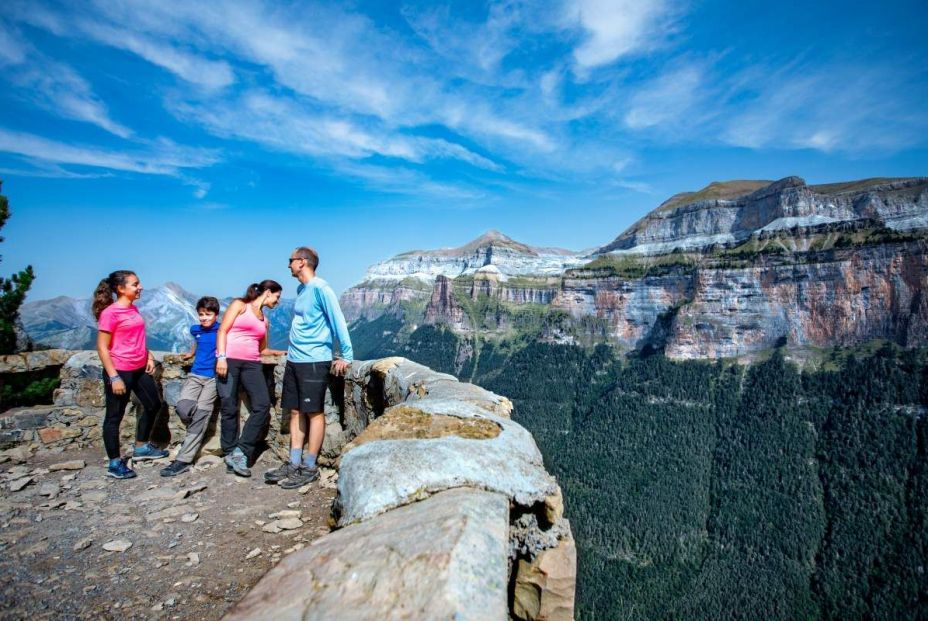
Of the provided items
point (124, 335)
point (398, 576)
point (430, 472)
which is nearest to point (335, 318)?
point (124, 335)

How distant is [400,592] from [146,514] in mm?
5022

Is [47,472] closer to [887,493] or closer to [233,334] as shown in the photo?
[233,334]

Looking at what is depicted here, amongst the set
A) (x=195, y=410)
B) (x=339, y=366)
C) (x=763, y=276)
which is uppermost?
(x=763, y=276)

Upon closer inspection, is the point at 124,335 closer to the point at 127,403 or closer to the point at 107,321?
the point at 107,321

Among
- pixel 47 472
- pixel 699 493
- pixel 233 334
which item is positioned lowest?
pixel 699 493

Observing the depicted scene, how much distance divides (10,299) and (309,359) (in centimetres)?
1426

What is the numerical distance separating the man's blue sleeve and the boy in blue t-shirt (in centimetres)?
235

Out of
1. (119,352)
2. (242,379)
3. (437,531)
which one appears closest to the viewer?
(437,531)

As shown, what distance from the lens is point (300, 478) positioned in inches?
232

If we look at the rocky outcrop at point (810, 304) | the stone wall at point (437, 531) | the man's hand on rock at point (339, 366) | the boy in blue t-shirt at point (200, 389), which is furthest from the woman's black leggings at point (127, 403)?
the rocky outcrop at point (810, 304)

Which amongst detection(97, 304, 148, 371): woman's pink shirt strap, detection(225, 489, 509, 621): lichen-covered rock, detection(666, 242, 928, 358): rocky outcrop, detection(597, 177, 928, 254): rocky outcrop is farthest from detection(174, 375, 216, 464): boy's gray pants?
detection(597, 177, 928, 254): rocky outcrop

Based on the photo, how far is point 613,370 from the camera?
156 meters

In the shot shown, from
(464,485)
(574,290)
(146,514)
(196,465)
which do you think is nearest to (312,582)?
(464,485)

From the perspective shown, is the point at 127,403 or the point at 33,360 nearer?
the point at 127,403
